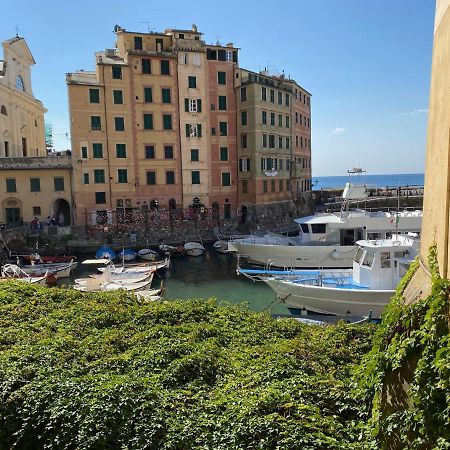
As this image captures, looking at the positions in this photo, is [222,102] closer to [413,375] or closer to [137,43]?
[137,43]

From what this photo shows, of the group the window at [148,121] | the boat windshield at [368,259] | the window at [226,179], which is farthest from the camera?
the window at [226,179]

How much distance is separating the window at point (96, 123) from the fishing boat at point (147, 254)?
1415cm

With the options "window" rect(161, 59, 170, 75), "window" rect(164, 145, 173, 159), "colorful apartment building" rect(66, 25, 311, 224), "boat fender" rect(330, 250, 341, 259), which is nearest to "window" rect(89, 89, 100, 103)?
"colorful apartment building" rect(66, 25, 311, 224)

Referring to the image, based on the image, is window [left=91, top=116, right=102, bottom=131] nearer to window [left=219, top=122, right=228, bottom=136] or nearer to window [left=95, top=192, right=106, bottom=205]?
window [left=95, top=192, right=106, bottom=205]

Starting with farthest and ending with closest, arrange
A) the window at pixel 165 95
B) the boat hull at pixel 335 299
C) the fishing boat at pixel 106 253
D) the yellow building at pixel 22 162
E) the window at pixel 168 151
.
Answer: the window at pixel 168 151, the window at pixel 165 95, the yellow building at pixel 22 162, the fishing boat at pixel 106 253, the boat hull at pixel 335 299

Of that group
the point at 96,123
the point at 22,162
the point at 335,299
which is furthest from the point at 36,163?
the point at 335,299

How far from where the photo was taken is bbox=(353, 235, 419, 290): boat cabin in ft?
70.2

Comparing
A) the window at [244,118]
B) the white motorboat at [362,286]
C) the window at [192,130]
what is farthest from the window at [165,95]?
the white motorboat at [362,286]

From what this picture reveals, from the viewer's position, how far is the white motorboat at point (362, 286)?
20.8 metres

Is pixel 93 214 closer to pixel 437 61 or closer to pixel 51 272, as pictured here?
pixel 51 272

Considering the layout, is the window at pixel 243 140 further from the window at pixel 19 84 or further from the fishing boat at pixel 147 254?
the window at pixel 19 84

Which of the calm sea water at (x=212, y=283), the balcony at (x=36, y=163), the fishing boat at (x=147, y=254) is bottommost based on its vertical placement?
the calm sea water at (x=212, y=283)

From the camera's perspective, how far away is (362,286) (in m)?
21.8

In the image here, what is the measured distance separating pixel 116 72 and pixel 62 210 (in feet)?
52.9
